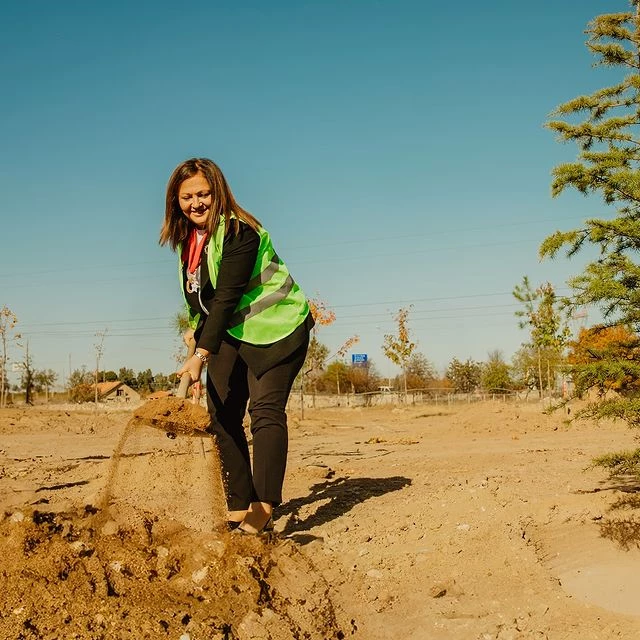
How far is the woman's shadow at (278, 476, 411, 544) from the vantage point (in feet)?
12.8

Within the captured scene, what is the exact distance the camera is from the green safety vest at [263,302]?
3.37 metres

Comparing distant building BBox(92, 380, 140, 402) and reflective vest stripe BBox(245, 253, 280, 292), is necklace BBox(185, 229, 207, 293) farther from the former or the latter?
distant building BBox(92, 380, 140, 402)

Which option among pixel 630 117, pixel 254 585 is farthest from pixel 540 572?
pixel 630 117

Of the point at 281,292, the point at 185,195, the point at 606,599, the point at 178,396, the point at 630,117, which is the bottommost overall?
the point at 606,599

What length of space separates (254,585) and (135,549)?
0.58 meters

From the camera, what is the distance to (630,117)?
12.3 feet

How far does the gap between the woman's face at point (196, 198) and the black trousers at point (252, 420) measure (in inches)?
26.9

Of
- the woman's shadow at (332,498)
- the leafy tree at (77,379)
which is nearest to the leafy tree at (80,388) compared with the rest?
the leafy tree at (77,379)

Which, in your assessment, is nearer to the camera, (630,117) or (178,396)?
(178,396)

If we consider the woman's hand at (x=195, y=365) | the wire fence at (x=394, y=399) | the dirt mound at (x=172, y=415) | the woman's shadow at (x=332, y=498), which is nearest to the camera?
the dirt mound at (x=172, y=415)

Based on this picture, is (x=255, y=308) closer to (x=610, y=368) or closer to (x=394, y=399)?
(x=610, y=368)

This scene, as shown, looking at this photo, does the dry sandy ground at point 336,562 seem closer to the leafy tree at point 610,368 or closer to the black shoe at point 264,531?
the black shoe at point 264,531

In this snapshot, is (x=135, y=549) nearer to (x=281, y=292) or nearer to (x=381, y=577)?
(x=381, y=577)

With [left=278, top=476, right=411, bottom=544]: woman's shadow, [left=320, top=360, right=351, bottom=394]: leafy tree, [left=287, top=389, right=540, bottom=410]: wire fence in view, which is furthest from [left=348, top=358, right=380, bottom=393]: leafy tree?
[left=278, top=476, right=411, bottom=544]: woman's shadow
